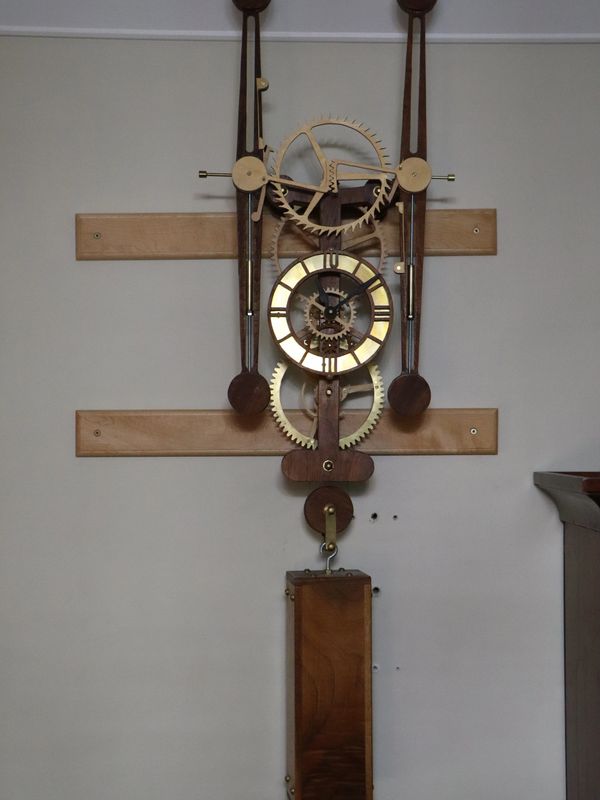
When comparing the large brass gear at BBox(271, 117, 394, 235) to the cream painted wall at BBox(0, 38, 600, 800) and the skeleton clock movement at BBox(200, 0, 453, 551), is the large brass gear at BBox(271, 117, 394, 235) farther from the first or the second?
the cream painted wall at BBox(0, 38, 600, 800)

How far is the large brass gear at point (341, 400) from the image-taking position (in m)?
2.00

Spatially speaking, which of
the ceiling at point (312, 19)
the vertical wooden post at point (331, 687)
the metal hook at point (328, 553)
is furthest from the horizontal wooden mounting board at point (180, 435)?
the ceiling at point (312, 19)

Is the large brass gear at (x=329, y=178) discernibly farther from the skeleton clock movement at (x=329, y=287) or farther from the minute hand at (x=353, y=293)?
the minute hand at (x=353, y=293)

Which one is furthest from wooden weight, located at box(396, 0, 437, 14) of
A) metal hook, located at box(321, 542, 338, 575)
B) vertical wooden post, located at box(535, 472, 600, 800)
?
metal hook, located at box(321, 542, 338, 575)

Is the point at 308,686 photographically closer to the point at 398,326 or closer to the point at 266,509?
the point at 266,509

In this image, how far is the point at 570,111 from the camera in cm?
210

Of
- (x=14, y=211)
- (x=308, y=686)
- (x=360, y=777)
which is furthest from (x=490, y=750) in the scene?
(x=14, y=211)

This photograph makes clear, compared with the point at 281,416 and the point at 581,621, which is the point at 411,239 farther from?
the point at 581,621

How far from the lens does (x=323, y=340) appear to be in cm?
196

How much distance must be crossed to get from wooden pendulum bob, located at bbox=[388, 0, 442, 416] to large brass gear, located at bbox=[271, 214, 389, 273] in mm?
64

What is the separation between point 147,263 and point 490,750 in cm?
136

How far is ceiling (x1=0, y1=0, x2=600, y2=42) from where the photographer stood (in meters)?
2.05

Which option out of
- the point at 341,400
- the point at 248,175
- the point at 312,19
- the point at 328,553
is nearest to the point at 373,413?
the point at 341,400

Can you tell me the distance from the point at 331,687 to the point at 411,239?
0.97 m
